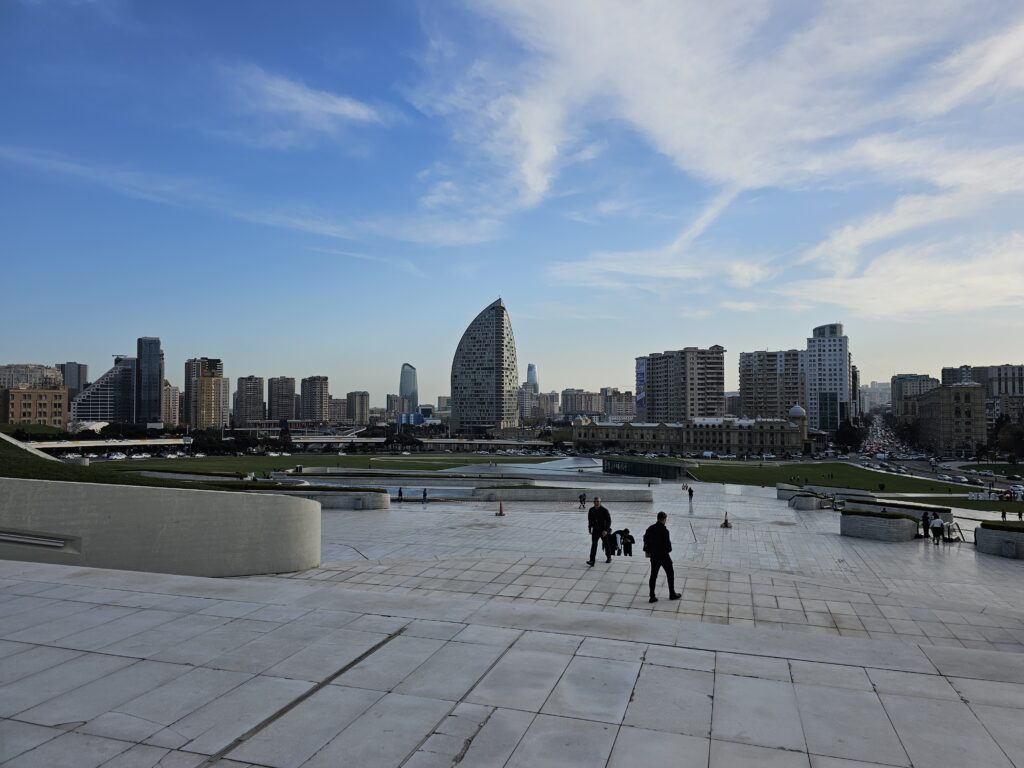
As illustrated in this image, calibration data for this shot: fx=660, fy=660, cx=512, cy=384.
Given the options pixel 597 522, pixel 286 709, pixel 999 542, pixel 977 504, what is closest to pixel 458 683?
pixel 286 709

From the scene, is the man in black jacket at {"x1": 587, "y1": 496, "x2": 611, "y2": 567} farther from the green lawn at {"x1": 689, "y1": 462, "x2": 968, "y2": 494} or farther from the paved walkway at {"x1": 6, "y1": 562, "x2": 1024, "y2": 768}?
the green lawn at {"x1": 689, "y1": 462, "x2": 968, "y2": 494}

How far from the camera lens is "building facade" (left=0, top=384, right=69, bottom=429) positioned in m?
124

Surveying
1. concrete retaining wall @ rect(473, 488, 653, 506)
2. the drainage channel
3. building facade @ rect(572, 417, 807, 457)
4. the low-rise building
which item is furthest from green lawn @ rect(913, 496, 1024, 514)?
the low-rise building

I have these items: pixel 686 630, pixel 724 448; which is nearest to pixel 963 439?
pixel 724 448

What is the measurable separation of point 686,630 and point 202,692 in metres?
4.71

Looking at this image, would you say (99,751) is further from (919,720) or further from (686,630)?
(919,720)

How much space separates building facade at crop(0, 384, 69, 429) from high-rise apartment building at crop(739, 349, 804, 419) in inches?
6544

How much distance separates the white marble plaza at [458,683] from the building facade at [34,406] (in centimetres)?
13903

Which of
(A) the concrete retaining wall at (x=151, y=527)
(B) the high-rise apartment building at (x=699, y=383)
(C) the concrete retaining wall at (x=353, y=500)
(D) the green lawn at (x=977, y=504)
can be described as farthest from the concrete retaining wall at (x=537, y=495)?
(B) the high-rise apartment building at (x=699, y=383)

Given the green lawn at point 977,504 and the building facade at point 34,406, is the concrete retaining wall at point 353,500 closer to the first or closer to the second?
the green lawn at point 977,504

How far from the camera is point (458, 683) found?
5.50 metres

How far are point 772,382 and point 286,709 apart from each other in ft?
650

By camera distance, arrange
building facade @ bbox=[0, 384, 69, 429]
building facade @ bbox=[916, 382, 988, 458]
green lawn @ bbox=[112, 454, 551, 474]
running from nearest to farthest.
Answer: green lawn @ bbox=[112, 454, 551, 474] → building facade @ bbox=[0, 384, 69, 429] → building facade @ bbox=[916, 382, 988, 458]

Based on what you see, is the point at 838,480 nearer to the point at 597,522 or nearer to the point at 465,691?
the point at 597,522
